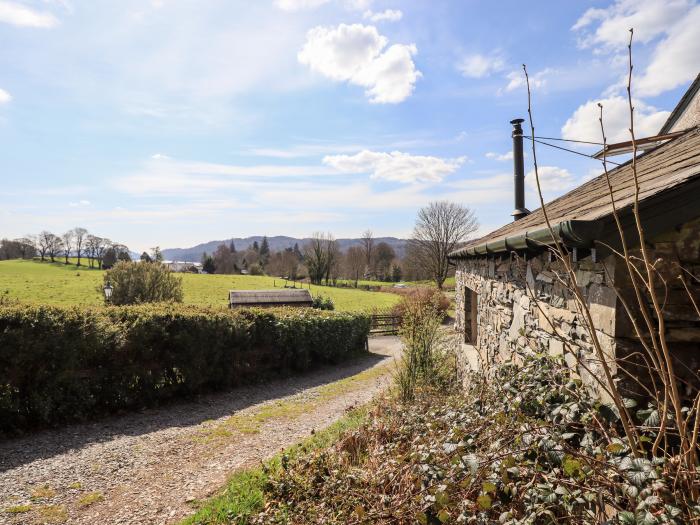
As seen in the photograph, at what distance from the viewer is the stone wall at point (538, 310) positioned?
2588 mm

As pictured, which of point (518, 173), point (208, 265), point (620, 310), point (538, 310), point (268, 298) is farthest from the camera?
point (208, 265)

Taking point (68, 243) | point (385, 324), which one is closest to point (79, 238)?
point (68, 243)

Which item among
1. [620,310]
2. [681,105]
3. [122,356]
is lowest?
[122,356]

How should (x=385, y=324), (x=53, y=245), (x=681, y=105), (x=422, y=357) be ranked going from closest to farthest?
(x=422, y=357), (x=681, y=105), (x=385, y=324), (x=53, y=245)

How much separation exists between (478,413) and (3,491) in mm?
5863

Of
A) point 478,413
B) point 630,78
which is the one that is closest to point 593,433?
point 478,413

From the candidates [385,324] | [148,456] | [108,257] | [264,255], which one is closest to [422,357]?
[148,456]

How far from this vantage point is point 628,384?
243 cm

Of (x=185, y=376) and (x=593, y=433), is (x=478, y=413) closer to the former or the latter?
(x=593, y=433)

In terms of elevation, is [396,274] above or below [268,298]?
above

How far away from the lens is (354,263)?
56.8 meters

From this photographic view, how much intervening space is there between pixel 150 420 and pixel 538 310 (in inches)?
302

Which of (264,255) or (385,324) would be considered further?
(264,255)

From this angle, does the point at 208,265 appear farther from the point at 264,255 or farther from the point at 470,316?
the point at 470,316
